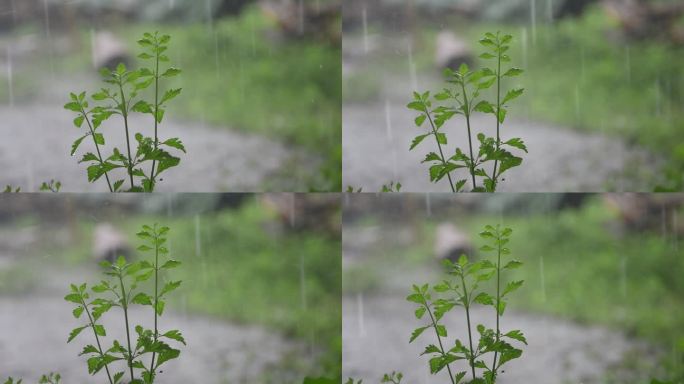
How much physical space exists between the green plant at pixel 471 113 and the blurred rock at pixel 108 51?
0.78 metres

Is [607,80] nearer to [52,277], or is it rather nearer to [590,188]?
[590,188]

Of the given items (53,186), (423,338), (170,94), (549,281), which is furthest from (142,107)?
(549,281)

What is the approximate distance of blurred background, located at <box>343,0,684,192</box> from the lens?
7.19 ft

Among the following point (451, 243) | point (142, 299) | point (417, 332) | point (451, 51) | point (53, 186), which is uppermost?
point (451, 51)

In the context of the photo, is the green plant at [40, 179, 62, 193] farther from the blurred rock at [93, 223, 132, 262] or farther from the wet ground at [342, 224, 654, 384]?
the wet ground at [342, 224, 654, 384]

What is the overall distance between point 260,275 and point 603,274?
90 centimetres

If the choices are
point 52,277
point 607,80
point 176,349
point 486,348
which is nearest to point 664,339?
point 486,348

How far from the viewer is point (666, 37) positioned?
2.19 m

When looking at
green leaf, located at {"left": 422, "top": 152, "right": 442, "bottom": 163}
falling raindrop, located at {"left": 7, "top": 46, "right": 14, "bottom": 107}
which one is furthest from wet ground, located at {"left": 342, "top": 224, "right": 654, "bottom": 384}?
falling raindrop, located at {"left": 7, "top": 46, "right": 14, "bottom": 107}

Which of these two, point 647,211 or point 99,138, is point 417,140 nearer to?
point 647,211

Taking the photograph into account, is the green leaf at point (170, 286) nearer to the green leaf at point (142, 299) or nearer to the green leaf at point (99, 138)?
the green leaf at point (142, 299)

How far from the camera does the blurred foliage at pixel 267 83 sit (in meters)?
2.23

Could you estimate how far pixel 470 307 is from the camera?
217cm

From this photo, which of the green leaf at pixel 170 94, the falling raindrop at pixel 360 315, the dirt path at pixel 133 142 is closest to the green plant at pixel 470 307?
the falling raindrop at pixel 360 315
